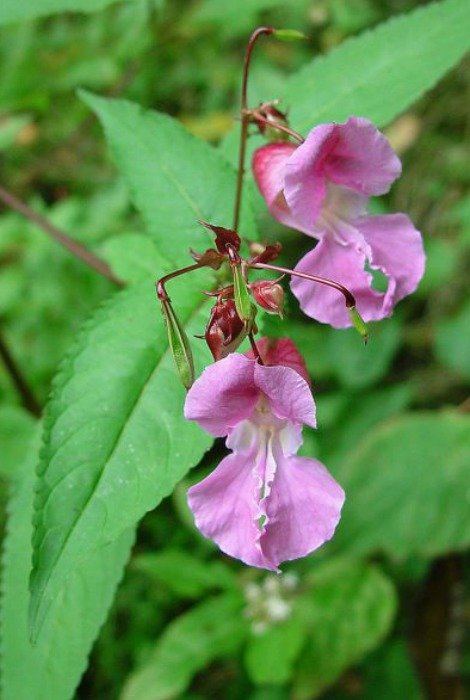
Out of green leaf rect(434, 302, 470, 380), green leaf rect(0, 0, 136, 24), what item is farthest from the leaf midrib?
green leaf rect(434, 302, 470, 380)

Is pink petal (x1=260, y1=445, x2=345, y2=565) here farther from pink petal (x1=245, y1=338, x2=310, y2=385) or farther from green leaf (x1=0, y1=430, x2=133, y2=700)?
green leaf (x1=0, y1=430, x2=133, y2=700)

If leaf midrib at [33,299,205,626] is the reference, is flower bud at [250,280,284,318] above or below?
above

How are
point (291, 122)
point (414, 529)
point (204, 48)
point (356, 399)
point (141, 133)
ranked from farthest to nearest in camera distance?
point (204, 48), point (356, 399), point (414, 529), point (291, 122), point (141, 133)

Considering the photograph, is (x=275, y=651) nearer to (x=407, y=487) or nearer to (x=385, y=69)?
(x=407, y=487)

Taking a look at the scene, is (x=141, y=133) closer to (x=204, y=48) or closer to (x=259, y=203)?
(x=259, y=203)

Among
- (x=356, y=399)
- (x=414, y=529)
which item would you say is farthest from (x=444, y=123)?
(x=414, y=529)

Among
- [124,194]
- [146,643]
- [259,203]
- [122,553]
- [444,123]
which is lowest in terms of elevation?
[146,643]

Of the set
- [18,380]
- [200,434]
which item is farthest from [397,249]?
[18,380]

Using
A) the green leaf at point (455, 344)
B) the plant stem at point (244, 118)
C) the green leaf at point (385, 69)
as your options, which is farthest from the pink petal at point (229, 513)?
the green leaf at point (455, 344)

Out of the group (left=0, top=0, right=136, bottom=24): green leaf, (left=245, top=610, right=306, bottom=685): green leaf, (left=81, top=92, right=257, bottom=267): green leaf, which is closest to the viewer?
(left=81, top=92, right=257, bottom=267): green leaf
